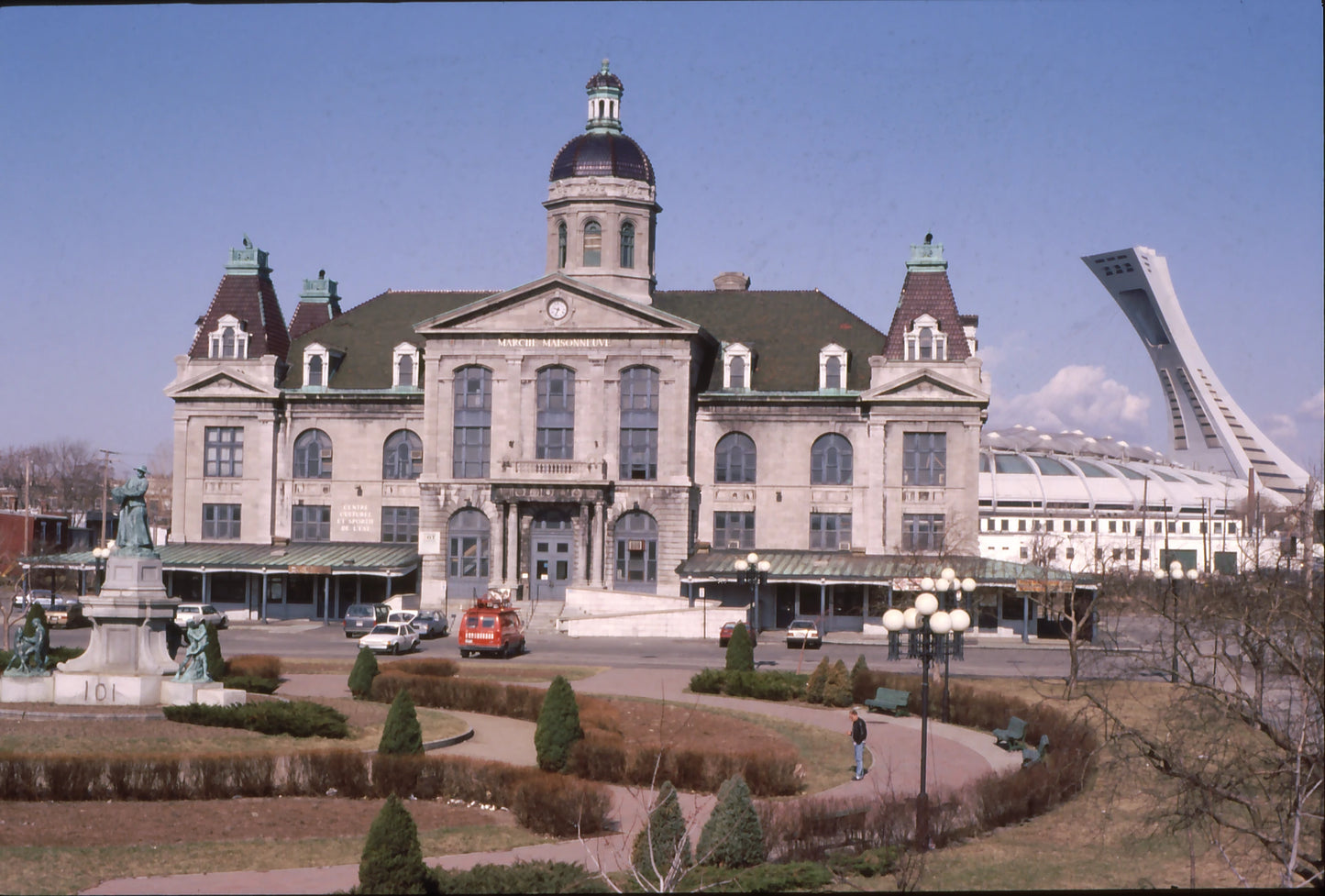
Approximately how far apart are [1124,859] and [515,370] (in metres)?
58.4

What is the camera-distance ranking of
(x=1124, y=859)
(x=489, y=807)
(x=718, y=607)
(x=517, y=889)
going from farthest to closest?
(x=718, y=607) < (x=489, y=807) < (x=1124, y=859) < (x=517, y=889)

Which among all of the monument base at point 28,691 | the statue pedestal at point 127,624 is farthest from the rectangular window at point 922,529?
the monument base at point 28,691

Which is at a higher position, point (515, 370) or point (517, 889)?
point (515, 370)

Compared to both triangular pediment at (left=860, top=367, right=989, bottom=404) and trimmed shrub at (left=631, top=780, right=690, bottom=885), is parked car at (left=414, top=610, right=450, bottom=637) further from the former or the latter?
trimmed shrub at (left=631, top=780, right=690, bottom=885)

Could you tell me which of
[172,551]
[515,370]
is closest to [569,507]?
[515,370]

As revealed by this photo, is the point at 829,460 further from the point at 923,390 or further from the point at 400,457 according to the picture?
the point at 400,457

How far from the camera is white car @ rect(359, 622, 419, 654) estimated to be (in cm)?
6106

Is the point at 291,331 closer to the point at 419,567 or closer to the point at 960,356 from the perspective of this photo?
the point at 419,567

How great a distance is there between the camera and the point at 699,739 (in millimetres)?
39188

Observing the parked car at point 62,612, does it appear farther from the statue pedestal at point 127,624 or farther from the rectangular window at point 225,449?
the statue pedestal at point 127,624

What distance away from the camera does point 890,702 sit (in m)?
45.3

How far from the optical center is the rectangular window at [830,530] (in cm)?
8175

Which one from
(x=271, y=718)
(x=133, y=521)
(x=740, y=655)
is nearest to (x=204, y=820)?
(x=271, y=718)

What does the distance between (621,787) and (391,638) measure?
3054 cm
